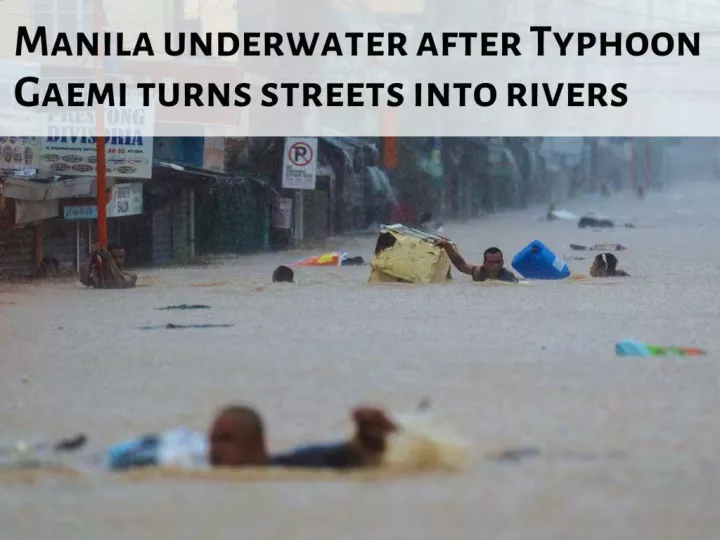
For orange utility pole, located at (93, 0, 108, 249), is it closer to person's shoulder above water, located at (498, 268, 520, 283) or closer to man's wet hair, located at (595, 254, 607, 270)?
person's shoulder above water, located at (498, 268, 520, 283)

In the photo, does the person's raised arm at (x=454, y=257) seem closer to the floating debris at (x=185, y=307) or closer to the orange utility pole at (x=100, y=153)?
the floating debris at (x=185, y=307)

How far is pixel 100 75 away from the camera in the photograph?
25172 mm

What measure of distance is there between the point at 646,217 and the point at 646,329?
176 feet

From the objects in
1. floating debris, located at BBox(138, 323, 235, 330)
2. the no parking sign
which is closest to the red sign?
the no parking sign

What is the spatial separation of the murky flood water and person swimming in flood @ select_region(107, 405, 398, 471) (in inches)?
16.2

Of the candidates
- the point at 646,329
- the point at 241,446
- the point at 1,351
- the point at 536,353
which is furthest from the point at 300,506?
the point at 646,329

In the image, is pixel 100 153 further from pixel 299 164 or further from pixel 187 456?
pixel 187 456

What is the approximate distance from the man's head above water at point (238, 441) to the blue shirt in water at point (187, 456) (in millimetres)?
80

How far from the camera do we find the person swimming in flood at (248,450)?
7.94 m

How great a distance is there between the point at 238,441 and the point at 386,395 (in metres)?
3.07

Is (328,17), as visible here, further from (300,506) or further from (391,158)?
(300,506)

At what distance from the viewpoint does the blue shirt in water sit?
8.02 m

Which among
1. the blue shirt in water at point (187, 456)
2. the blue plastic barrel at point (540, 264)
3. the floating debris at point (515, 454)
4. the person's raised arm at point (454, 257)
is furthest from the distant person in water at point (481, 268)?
the blue shirt in water at point (187, 456)

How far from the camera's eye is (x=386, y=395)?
1093 centimetres
